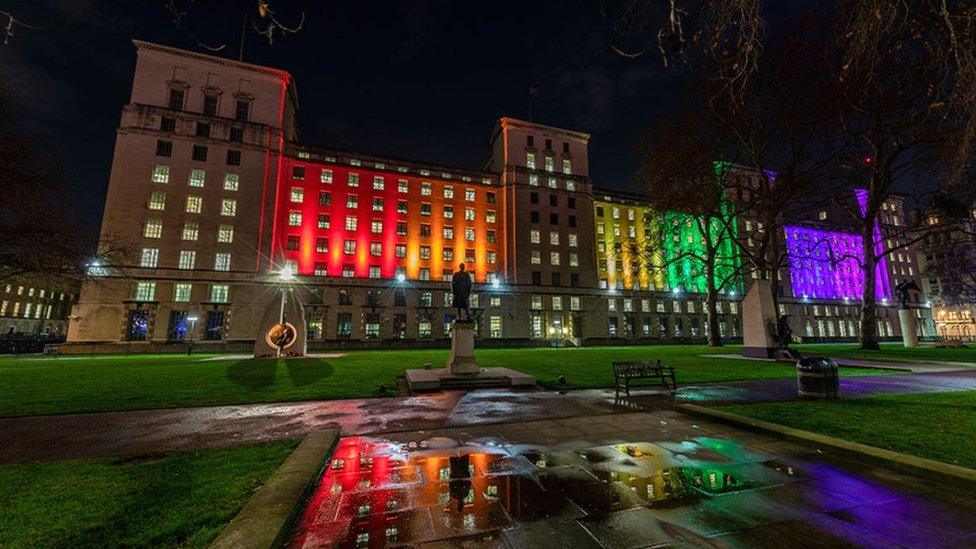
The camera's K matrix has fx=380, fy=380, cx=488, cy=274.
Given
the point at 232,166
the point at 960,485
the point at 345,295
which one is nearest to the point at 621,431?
the point at 960,485

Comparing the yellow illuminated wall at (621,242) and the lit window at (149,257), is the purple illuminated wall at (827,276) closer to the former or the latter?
the yellow illuminated wall at (621,242)

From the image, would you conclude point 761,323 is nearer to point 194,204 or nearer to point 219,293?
point 219,293

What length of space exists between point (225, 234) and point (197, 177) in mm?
7584

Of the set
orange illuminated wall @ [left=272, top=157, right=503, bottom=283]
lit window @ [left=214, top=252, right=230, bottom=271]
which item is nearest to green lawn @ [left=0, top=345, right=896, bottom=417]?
lit window @ [left=214, top=252, right=230, bottom=271]

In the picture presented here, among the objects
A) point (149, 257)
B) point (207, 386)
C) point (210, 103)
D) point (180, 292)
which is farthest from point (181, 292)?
point (207, 386)

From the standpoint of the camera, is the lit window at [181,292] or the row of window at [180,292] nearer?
the row of window at [180,292]

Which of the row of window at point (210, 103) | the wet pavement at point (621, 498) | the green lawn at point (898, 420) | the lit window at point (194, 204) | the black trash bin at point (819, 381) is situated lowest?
the wet pavement at point (621, 498)

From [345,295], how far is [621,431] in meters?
46.3

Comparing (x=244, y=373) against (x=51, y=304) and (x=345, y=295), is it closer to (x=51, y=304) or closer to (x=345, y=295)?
(x=345, y=295)

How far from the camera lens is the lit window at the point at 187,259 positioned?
139ft

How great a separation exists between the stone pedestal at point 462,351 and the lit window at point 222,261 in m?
41.9

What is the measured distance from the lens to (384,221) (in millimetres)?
52594

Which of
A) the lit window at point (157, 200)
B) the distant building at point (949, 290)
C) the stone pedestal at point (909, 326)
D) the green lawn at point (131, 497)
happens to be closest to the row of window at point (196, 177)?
the lit window at point (157, 200)

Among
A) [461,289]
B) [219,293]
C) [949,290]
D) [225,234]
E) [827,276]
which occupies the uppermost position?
[225,234]
